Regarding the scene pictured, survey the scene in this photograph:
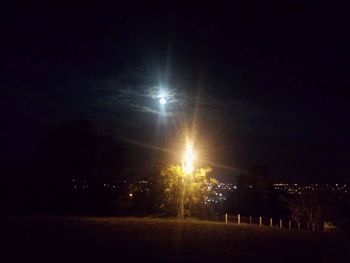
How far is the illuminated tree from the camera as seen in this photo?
39094 millimetres

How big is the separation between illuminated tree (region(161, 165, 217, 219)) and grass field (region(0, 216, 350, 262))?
1240cm

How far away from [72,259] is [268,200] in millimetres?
48412

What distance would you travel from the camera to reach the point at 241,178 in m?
67.1

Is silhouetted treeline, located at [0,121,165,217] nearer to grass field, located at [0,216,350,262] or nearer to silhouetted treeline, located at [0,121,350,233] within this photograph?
silhouetted treeline, located at [0,121,350,233]

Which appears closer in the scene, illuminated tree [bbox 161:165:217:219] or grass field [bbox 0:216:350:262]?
grass field [bbox 0:216:350:262]

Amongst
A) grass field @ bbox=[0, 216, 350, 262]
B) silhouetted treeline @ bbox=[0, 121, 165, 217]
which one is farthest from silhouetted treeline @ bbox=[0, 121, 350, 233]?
grass field @ bbox=[0, 216, 350, 262]

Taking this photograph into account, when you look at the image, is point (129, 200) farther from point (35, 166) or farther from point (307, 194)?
point (307, 194)

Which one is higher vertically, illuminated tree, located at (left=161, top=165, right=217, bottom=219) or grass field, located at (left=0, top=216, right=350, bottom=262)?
illuminated tree, located at (left=161, top=165, right=217, bottom=219)

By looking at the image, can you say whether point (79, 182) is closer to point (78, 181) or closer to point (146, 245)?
point (78, 181)

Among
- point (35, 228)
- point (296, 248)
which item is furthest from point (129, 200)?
point (296, 248)

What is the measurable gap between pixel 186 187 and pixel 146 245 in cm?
2020

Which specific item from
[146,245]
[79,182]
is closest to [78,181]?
[79,182]

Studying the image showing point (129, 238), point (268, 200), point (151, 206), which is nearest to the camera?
point (129, 238)

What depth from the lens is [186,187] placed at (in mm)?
39094
